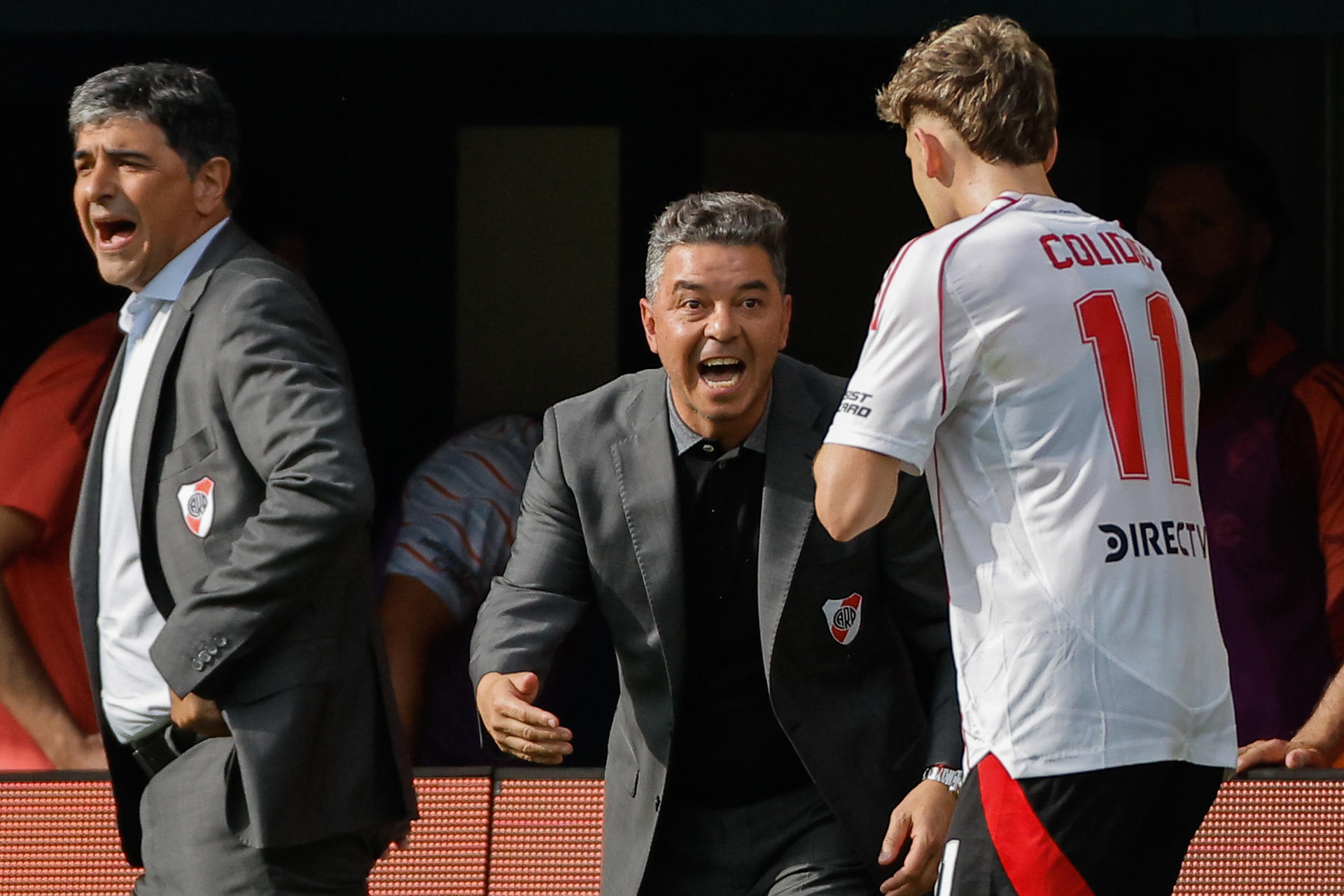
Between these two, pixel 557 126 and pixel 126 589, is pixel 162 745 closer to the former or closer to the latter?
pixel 126 589

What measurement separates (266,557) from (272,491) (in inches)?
4.4

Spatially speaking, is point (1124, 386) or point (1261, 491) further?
point (1261, 491)

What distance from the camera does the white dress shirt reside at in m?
3.26

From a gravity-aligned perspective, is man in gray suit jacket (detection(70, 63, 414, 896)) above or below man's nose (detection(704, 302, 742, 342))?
below

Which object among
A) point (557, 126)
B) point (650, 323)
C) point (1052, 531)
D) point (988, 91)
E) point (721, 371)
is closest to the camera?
point (1052, 531)

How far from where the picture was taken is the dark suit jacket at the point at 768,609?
125 inches

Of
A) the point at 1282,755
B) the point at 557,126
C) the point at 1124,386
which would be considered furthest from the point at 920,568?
the point at 557,126

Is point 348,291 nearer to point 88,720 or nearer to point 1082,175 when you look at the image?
point 88,720

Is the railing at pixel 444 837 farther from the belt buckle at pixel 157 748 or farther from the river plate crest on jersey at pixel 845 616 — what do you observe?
the river plate crest on jersey at pixel 845 616

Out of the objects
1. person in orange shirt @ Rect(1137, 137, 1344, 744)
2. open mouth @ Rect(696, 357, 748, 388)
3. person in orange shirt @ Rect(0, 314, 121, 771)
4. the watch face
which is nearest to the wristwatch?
the watch face

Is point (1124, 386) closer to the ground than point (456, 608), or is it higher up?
higher up

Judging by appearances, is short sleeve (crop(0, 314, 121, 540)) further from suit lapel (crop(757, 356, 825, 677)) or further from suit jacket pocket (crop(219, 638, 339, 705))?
suit lapel (crop(757, 356, 825, 677))

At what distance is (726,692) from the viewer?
3268 mm

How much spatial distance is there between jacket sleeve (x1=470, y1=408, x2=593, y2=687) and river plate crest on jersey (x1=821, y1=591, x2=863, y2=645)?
428 millimetres
